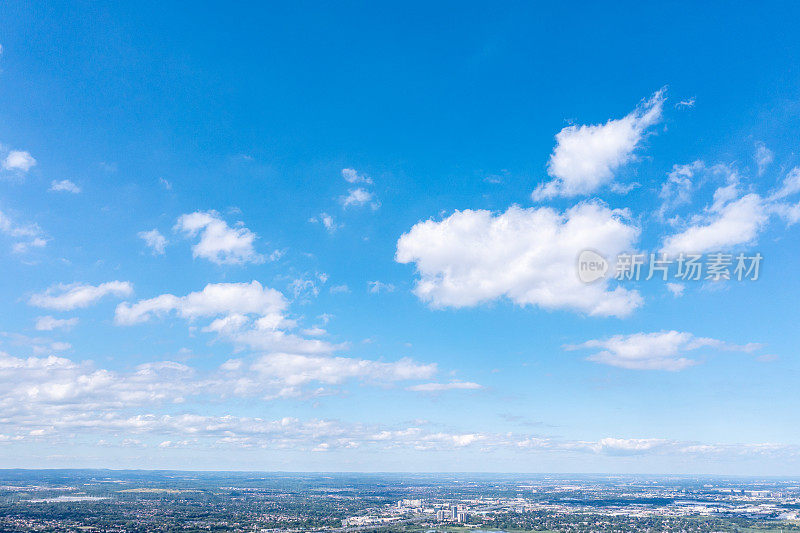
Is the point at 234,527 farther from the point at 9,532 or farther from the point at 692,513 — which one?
the point at 692,513

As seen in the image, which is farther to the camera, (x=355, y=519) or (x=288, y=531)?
(x=355, y=519)

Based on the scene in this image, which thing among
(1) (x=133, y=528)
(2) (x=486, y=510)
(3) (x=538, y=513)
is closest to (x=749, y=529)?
(3) (x=538, y=513)

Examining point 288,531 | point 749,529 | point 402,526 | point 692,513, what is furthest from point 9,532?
point 692,513

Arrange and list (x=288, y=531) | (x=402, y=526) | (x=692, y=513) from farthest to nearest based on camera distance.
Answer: (x=692, y=513), (x=402, y=526), (x=288, y=531)

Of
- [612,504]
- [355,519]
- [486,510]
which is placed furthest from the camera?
[612,504]

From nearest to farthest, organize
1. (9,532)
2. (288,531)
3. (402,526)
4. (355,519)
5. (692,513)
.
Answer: (9,532) → (288,531) → (402,526) → (355,519) → (692,513)

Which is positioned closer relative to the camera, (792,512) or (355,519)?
(355,519)

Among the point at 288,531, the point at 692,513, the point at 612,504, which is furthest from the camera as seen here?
the point at 612,504

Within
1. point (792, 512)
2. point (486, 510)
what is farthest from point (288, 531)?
point (792, 512)

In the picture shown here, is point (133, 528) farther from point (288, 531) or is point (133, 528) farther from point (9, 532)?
point (288, 531)
